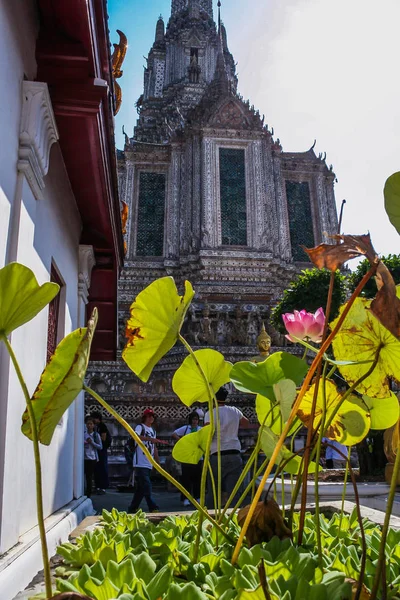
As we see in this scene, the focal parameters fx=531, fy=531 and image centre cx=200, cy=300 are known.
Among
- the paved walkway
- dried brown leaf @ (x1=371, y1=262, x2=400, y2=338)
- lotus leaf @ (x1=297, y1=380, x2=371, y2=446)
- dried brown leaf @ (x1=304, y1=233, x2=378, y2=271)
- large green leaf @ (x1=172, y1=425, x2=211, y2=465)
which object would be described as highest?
dried brown leaf @ (x1=304, y1=233, x2=378, y2=271)

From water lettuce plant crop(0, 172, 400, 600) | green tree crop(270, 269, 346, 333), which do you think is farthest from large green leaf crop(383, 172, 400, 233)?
green tree crop(270, 269, 346, 333)

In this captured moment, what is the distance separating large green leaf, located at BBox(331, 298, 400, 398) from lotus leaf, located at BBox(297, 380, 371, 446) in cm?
9

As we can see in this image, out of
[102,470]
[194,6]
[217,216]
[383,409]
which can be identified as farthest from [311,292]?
[194,6]

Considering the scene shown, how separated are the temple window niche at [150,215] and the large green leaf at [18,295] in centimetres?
1943

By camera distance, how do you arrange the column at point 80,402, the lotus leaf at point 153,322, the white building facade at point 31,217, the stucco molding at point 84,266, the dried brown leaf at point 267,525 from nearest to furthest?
1. the lotus leaf at point 153,322
2. the dried brown leaf at point 267,525
3. the white building facade at point 31,217
4. the column at point 80,402
5. the stucco molding at point 84,266

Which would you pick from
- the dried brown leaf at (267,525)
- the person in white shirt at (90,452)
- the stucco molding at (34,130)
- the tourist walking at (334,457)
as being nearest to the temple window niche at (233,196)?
the tourist walking at (334,457)

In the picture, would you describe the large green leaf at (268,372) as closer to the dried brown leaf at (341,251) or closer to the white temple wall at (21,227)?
the dried brown leaf at (341,251)

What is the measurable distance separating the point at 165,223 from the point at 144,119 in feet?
27.9

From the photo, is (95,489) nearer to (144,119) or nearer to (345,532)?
(345,532)

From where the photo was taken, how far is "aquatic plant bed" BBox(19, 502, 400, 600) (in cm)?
77

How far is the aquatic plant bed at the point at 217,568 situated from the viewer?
2.54ft

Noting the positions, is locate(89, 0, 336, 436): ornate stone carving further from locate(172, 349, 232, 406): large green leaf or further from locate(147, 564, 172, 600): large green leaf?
locate(147, 564, 172, 600): large green leaf

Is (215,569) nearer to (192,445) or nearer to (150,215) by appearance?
(192,445)

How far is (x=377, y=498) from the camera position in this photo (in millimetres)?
4258
